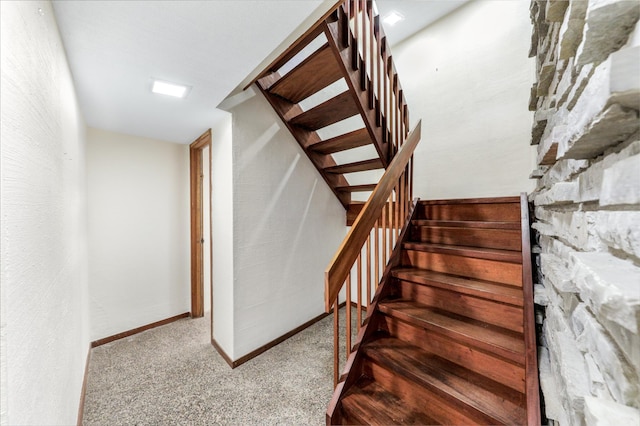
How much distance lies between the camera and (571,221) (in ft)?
2.56

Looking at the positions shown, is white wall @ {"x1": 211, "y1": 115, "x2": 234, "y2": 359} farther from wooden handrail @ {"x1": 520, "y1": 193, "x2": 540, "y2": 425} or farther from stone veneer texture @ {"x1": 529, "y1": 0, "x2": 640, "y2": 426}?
stone veneer texture @ {"x1": 529, "y1": 0, "x2": 640, "y2": 426}

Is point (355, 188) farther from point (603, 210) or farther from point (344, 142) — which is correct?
point (603, 210)

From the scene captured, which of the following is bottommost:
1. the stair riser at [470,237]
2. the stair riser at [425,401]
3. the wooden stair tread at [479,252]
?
the stair riser at [425,401]

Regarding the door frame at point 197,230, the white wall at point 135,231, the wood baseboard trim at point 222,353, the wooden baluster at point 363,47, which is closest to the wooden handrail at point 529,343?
the wooden baluster at point 363,47

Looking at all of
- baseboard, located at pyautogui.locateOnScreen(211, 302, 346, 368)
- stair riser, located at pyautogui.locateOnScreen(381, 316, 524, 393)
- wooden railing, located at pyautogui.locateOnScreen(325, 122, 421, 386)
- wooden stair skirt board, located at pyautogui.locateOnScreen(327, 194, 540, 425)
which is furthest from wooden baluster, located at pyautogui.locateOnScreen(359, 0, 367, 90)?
baseboard, located at pyautogui.locateOnScreen(211, 302, 346, 368)

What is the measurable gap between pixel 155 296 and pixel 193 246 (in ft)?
2.21

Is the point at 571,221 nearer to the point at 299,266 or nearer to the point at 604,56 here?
the point at 604,56

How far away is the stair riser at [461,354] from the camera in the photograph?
48.9 inches

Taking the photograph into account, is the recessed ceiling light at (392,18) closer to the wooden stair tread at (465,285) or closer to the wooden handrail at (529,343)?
the wooden handrail at (529,343)

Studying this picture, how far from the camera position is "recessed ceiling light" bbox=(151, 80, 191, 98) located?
1740mm

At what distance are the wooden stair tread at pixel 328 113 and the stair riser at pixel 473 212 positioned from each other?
114cm

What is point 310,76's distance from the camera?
207 cm

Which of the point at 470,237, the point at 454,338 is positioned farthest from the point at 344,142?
the point at 454,338

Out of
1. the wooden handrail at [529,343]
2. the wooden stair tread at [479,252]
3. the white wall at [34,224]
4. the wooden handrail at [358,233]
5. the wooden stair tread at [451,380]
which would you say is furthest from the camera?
the wooden stair tread at [479,252]
